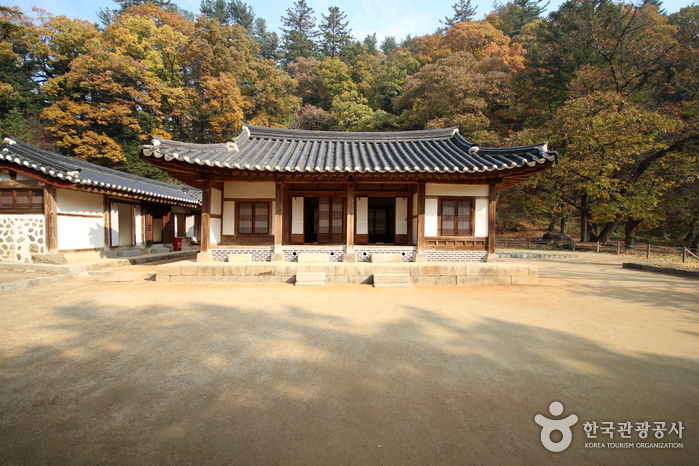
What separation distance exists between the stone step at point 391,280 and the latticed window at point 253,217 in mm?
4724

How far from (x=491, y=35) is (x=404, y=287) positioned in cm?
3829

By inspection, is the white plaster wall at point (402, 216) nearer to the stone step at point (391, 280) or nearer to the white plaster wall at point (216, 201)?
the stone step at point (391, 280)

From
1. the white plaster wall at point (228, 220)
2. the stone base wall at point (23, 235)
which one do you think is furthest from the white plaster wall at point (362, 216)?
the stone base wall at point (23, 235)

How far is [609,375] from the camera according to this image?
3525 millimetres

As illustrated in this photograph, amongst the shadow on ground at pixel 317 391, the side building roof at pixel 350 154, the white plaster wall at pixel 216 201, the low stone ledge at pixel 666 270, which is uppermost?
the side building roof at pixel 350 154

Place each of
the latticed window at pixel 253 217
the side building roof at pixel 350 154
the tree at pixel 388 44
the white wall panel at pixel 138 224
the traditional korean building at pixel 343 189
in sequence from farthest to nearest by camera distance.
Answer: the tree at pixel 388 44
the white wall panel at pixel 138 224
the latticed window at pixel 253 217
the traditional korean building at pixel 343 189
the side building roof at pixel 350 154

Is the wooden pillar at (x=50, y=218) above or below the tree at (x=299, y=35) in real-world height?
below

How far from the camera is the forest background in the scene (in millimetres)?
18016

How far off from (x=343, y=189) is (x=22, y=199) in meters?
11.4

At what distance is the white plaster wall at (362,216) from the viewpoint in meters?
11.3

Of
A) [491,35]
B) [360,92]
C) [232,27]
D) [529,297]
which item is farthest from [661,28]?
[232,27]

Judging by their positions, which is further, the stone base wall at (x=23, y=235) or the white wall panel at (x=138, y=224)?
the white wall panel at (x=138, y=224)

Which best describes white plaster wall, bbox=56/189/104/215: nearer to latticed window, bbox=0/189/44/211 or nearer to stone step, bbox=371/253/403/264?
latticed window, bbox=0/189/44/211

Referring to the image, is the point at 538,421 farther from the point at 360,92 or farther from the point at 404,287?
the point at 360,92
